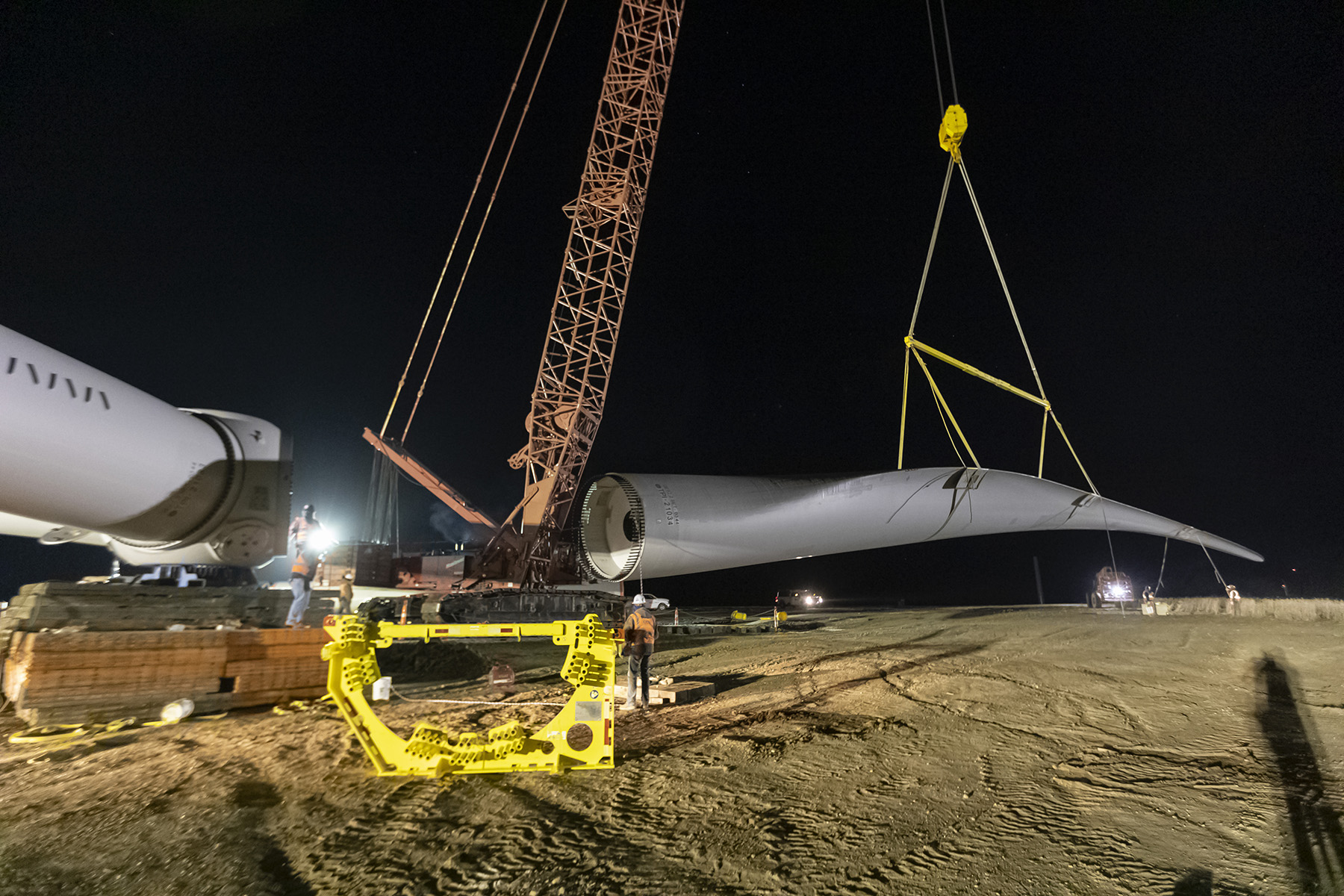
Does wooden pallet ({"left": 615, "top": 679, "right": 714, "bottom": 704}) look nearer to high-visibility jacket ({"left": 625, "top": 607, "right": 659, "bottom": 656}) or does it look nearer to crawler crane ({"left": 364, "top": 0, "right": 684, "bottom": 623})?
high-visibility jacket ({"left": 625, "top": 607, "right": 659, "bottom": 656})

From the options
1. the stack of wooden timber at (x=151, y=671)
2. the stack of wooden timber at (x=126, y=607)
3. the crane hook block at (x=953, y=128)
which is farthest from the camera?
the crane hook block at (x=953, y=128)

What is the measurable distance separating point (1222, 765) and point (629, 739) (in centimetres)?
417

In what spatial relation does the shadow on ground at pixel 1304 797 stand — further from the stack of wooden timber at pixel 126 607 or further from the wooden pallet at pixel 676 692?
the stack of wooden timber at pixel 126 607

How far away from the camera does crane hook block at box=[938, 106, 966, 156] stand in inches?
324

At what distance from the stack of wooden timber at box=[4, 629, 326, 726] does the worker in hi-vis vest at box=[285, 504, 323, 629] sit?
298 mm

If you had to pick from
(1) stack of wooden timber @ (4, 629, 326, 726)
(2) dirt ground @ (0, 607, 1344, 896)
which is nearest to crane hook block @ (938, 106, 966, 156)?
(2) dirt ground @ (0, 607, 1344, 896)

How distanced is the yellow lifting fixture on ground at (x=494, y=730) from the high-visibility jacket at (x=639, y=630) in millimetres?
2125

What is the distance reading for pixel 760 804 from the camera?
3.57 metres

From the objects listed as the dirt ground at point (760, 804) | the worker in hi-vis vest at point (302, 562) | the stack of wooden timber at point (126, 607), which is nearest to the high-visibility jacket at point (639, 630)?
the dirt ground at point (760, 804)

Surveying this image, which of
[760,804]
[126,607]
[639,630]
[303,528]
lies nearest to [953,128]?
[639,630]

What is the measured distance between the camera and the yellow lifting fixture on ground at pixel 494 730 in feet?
12.7

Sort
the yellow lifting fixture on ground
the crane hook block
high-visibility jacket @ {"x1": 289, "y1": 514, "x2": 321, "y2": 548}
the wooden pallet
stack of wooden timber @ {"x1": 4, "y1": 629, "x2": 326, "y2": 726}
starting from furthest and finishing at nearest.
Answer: the crane hook block
the wooden pallet
high-visibility jacket @ {"x1": 289, "y1": 514, "x2": 321, "y2": 548}
stack of wooden timber @ {"x1": 4, "y1": 629, "x2": 326, "y2": 726}
the yellow lifting fixture on ground

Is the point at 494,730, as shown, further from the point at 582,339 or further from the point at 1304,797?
the point at 582,339

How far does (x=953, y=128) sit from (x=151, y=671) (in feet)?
36.1
